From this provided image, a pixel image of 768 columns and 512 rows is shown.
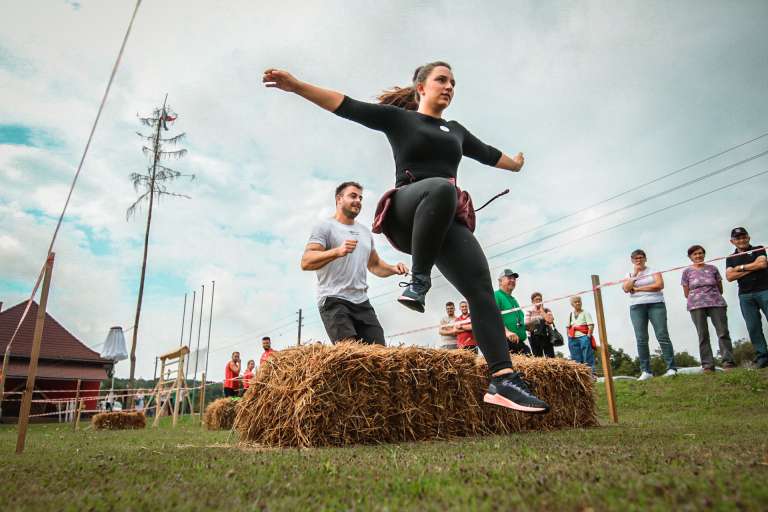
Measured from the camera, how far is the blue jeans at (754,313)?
687 cm

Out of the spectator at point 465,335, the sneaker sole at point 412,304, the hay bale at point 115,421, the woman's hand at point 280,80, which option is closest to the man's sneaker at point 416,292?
the sneaker sole at point 412,304

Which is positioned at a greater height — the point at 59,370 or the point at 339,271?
the point at 59,370

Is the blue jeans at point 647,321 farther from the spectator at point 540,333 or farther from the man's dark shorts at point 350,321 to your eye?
the man's dark shorts at point 350,321

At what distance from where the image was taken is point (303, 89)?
271 cm

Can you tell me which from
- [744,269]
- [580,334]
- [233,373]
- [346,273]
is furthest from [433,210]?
[233,373]

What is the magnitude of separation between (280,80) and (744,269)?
690 centimetres

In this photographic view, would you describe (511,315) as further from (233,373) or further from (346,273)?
(233,373)

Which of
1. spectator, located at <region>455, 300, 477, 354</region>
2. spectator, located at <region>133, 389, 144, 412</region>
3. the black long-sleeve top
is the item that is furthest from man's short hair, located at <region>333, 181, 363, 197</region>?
spectator, located at <region>133, 389, 144, 412</region>

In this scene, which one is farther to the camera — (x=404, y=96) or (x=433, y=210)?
(x=404, y=96)

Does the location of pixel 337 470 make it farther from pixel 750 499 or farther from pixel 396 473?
pixel 750 499

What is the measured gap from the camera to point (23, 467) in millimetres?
2426

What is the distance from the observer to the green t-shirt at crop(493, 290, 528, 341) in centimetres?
691

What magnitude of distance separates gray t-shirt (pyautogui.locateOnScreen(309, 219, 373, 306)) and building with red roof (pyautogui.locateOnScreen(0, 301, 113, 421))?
78.8 feet

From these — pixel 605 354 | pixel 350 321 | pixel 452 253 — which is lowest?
pixel 605 354
